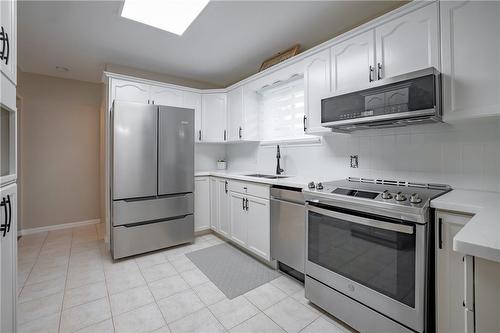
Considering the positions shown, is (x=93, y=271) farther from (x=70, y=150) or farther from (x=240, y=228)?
(x=70, y=150)

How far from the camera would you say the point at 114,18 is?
7.33 ft

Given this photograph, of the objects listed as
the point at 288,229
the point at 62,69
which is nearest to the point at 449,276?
the point at 288,229

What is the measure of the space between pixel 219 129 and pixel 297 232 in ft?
7.04

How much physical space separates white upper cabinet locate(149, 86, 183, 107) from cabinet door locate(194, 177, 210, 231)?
1.18 m

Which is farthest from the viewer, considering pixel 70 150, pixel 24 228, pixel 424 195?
pixel 70 150

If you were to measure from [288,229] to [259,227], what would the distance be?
428 mm

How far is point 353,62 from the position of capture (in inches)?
75.7

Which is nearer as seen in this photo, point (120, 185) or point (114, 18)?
point (114, 18)

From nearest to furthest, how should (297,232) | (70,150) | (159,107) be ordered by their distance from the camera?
(297,232)
(159,107)
(70,150)

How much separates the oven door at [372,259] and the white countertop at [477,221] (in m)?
0.20

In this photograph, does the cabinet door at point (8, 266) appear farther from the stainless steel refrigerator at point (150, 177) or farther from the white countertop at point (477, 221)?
the white countertop at point (477, 221)

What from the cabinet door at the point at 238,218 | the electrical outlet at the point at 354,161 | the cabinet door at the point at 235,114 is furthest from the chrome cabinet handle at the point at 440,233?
the cabinet door at the point at 235,114

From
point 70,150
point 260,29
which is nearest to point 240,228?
point 260,29

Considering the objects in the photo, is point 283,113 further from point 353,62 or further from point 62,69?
point 62,69
